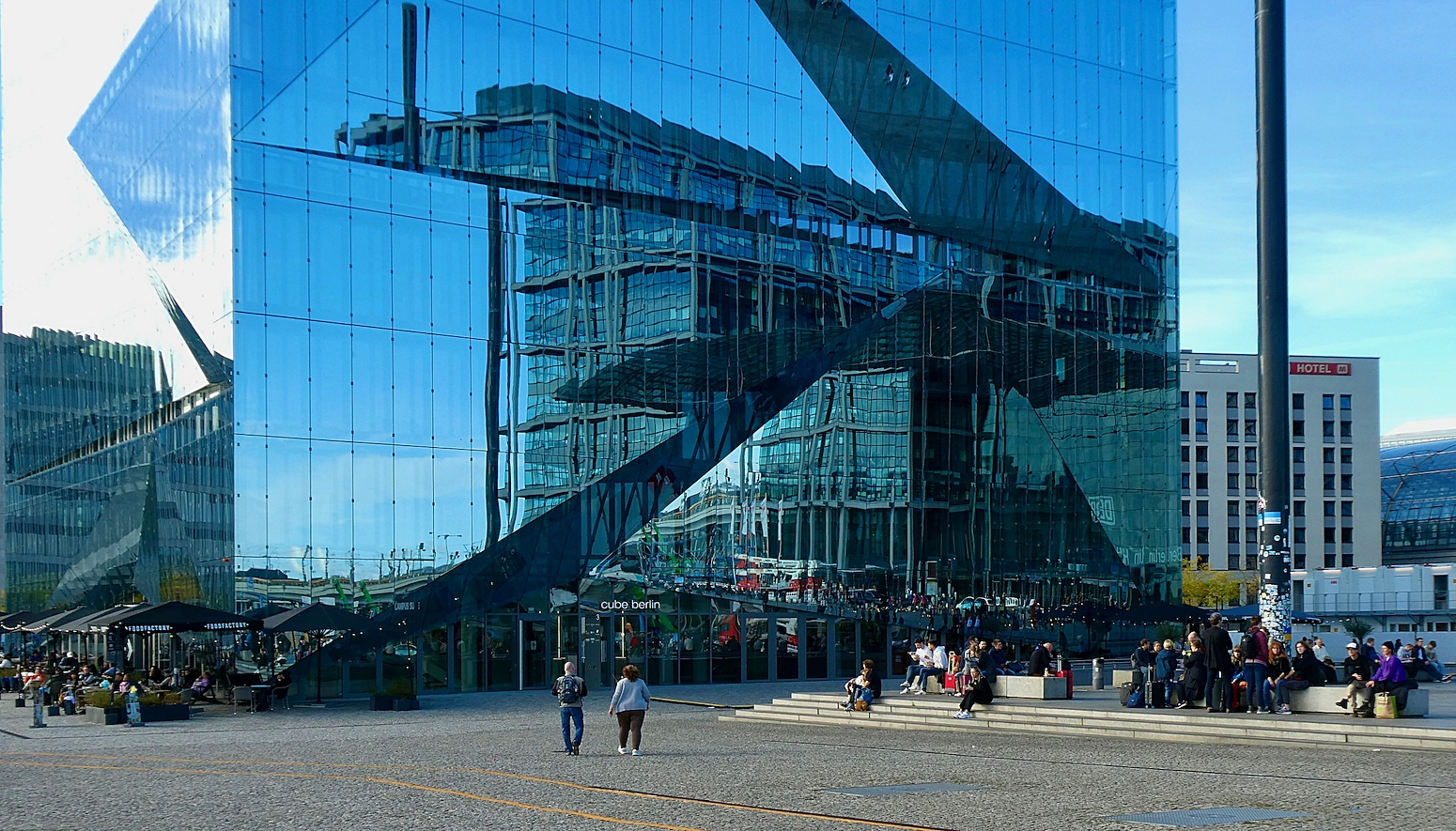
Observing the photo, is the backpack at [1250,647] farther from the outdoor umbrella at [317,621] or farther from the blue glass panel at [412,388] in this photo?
the blue glass panel at [412,388]

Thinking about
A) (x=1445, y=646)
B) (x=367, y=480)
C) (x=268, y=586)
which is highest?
(x=367, y=480)

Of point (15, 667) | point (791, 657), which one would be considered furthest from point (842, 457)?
point (15, 667)

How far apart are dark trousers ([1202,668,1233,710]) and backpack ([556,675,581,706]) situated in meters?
10.3

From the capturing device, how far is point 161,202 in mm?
44188

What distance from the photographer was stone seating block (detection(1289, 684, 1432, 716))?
24.3 meters

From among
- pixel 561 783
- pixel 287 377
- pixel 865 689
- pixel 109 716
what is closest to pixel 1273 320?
pixel 865 689

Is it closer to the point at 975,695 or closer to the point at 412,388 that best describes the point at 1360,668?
the point at 975,695

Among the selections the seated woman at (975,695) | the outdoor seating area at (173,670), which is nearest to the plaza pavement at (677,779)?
the seated woman at (975,695)

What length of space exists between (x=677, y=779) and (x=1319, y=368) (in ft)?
397

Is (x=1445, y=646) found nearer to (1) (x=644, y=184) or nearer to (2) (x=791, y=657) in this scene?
(2) (x=791, y=657)

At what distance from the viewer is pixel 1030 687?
1198 inches

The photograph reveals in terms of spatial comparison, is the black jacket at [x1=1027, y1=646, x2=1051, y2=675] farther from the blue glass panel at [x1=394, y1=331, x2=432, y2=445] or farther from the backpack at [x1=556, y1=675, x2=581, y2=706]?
the blue glass panel at [x1=394, y1=331, x2=432, y2=445]

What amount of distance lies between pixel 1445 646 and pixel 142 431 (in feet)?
171

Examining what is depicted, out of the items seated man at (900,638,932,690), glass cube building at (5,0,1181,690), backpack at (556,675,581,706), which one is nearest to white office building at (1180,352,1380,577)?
glass cube building at (5,0,1181,690)
